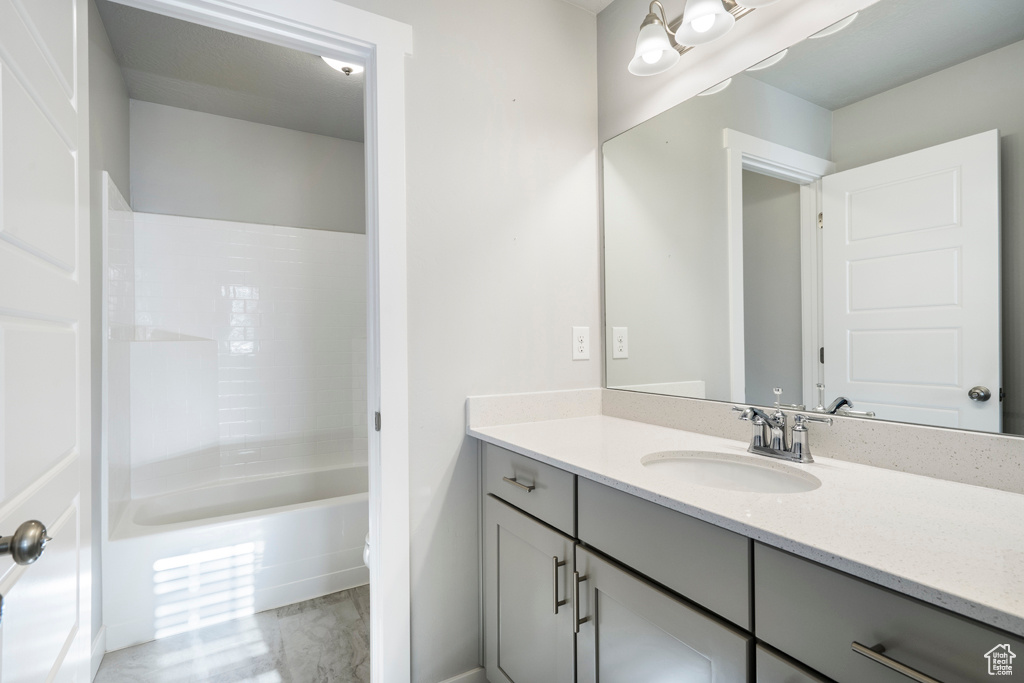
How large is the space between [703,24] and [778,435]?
3.60 feet

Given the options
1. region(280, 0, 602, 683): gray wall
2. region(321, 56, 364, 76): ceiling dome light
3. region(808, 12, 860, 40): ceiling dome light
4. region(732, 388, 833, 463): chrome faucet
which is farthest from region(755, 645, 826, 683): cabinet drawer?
region(321, 56, 364, 76): ceiling dome light

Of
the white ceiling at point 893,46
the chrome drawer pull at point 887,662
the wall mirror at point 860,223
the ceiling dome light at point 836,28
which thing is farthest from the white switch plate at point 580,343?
the chrome drawer pull at point 887,662

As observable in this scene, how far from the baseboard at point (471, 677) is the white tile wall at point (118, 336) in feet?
5.24

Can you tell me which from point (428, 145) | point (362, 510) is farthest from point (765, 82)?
point (362, 510)

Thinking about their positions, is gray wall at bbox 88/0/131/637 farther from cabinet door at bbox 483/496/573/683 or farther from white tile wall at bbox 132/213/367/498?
cabinet door at bbox 483/496/573/683

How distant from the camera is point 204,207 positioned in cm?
271

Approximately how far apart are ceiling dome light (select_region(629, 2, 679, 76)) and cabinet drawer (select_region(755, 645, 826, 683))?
58.1 inches

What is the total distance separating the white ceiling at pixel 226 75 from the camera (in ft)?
6.57

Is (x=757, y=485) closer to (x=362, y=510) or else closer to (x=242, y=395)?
(x=362, y=510)

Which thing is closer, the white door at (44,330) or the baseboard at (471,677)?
the white door at (44,330)

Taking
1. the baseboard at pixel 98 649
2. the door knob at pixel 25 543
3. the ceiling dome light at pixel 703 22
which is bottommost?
the baseboard at pixel 98 649

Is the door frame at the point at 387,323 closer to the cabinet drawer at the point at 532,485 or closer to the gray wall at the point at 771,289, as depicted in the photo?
the cabinet drawer at the point at 532,485

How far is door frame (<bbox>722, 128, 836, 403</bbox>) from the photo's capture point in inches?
47.1

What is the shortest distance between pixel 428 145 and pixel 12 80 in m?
0.98
